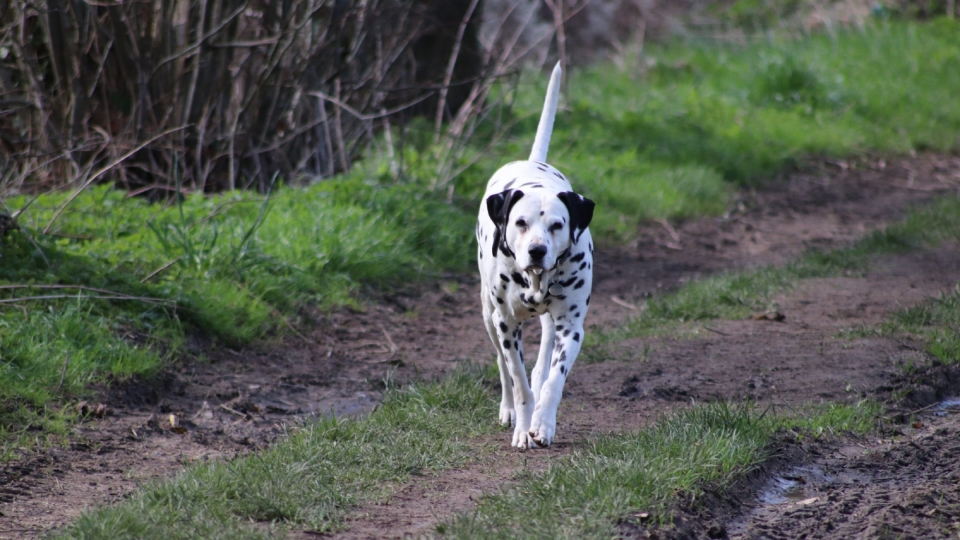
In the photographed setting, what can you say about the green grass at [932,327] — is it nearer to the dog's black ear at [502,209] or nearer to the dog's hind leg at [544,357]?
the dog's hind leg at [544,357]

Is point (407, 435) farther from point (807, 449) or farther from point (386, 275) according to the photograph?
point (386, 275)

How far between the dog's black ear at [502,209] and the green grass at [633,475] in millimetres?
1004

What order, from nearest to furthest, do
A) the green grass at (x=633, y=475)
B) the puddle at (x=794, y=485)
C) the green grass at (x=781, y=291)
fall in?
1. the green grass at (x=633, y=475)
2. the puddle at (x=794, y=485)
3. the green grass at (x=781, y=291)

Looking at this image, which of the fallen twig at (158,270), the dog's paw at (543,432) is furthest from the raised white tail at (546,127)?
the fallen twig at (158,270)

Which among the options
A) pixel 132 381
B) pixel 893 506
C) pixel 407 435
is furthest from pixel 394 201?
pixel 893 506

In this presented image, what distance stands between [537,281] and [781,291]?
3.31 meters

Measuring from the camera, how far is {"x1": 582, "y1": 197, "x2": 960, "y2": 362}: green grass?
6.32 m

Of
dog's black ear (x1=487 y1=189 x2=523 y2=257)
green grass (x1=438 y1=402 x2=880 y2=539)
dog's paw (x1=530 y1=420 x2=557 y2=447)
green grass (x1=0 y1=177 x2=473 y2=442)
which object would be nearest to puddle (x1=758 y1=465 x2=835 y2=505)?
green grass (x1=438 y1=402 x2=880 y2=539)

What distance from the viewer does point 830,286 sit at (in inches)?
293

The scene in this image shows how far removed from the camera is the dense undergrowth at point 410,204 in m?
5.99

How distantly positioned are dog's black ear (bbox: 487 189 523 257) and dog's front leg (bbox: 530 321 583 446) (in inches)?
20.3

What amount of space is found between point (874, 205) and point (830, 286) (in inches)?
139

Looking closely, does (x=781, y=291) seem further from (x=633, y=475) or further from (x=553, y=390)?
(x=633, y=475)

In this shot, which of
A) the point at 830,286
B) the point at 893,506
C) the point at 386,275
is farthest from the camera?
the point at 386,275
